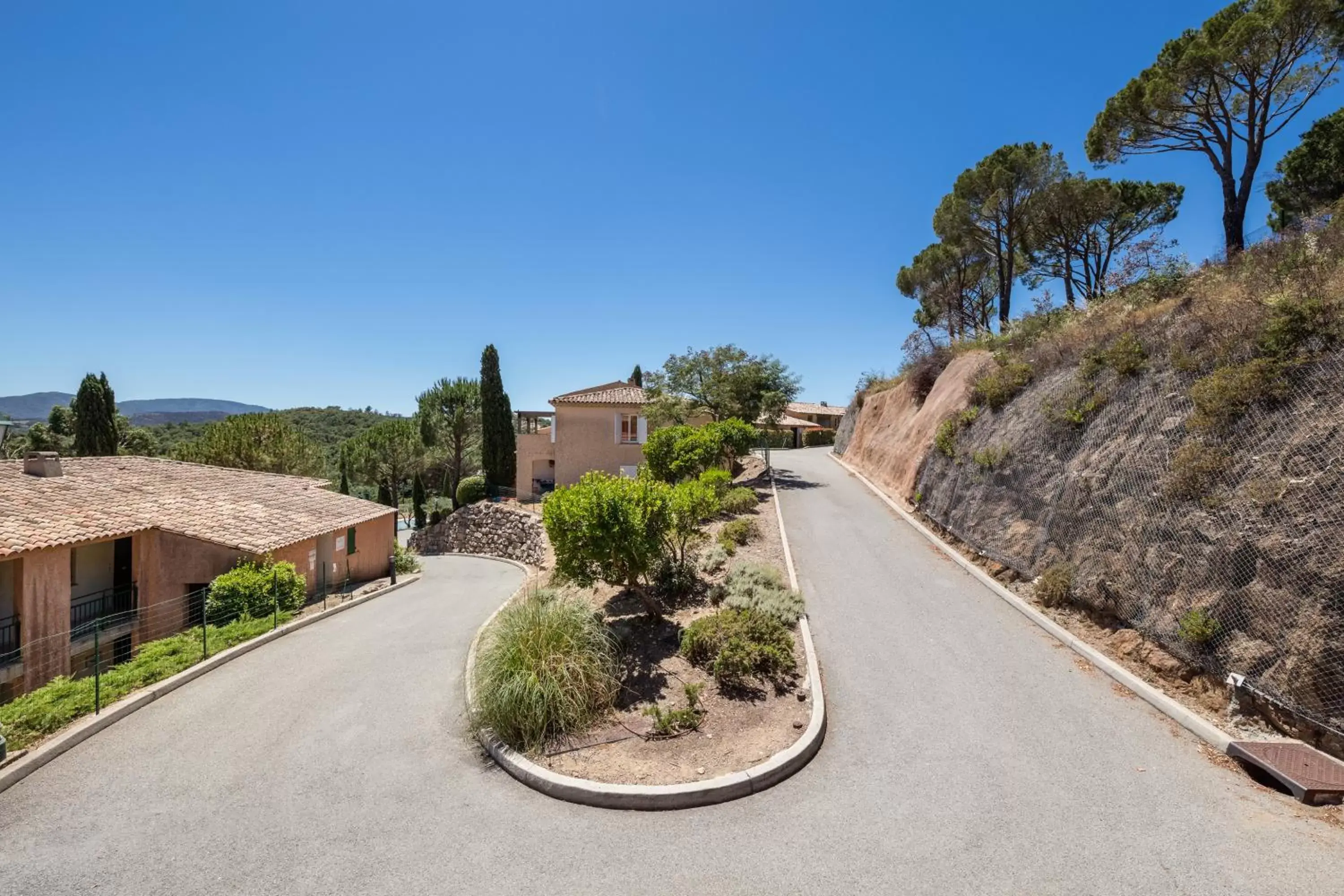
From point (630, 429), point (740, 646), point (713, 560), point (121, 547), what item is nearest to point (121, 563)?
point (121, 547)

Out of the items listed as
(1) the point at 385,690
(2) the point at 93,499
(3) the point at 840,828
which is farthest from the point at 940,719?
A: (2) the point at 93,499

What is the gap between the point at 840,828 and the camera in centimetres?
504

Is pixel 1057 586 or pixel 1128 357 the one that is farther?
pixel 1128 357

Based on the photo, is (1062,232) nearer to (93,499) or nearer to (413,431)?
(93,499)

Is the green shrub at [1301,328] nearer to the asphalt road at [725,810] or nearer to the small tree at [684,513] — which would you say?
the asphalt road at [725,810]

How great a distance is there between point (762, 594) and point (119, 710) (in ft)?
31.5

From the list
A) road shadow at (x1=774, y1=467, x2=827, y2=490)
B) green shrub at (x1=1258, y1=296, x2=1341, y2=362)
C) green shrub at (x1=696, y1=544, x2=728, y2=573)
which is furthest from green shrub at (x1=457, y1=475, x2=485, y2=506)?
green shrub at (x1=1258, y1=296, x2=1341, y2=362)

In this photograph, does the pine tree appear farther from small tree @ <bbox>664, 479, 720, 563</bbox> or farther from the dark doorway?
small tree @ <bbox>664, 479, 720, 563</bbox>

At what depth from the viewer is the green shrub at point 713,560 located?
38.8ft

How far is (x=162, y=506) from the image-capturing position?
1593 centimetres

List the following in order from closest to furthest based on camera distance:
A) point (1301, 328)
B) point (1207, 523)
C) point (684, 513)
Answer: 1. point (1207, 523)
2. point (1301, 328)
3. point (684, 513)

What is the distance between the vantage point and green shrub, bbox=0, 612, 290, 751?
7.00 meters

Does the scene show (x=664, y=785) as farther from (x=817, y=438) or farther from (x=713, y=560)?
(x=817, y=438)

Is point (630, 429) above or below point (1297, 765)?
above
